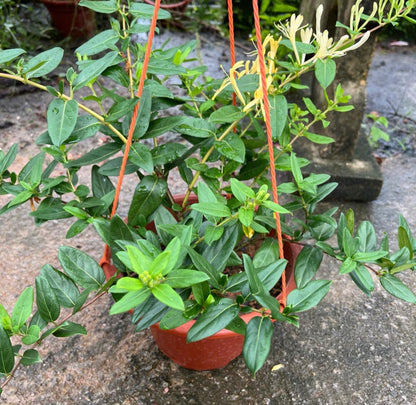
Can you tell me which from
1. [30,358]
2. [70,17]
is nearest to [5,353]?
[30,358]

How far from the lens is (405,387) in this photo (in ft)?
4.71

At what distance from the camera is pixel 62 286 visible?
1037 millimetres

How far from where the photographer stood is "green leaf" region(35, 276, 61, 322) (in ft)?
3.14

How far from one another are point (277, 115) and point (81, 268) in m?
0.55

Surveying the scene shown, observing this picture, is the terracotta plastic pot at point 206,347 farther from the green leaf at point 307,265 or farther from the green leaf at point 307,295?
the green leaf at point 307,295

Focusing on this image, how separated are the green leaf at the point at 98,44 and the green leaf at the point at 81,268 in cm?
44

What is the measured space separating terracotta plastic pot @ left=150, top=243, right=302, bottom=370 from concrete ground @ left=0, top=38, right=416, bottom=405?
0.20 ft

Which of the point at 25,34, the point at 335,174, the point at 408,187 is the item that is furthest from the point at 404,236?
the point at 25,34

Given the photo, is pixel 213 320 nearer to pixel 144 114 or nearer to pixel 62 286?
pixel 62 286

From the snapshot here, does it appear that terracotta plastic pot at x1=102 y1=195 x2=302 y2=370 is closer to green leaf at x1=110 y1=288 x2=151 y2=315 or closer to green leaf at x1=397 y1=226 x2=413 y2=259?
green leaf at x1=397 y1=226 x2=413 y2=259

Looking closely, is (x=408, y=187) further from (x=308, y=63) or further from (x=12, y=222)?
(x=12, y=222)

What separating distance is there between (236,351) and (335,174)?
1.02m

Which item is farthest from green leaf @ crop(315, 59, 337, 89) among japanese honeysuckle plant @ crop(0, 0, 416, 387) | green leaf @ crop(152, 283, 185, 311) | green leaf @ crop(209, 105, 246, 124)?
green leaf @ crop(152, 283, 185, 311)

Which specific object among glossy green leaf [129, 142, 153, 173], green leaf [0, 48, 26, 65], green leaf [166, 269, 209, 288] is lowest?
green leaf [166, 269, 209, 288]
